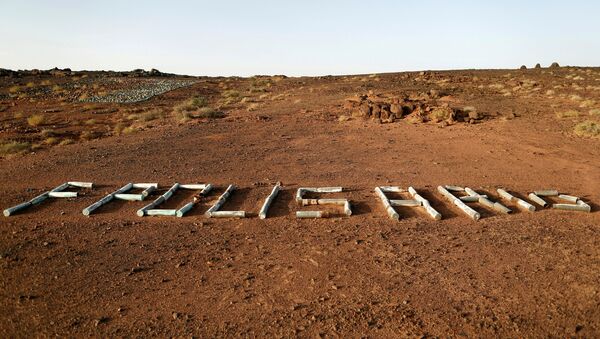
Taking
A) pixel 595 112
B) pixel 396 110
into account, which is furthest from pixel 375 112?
pixel 595 112

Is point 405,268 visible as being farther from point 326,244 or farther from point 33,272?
point 33,272

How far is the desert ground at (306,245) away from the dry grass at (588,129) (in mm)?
60

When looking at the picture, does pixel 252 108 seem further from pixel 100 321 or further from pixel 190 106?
pixel 100 321

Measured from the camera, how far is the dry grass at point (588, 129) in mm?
12242

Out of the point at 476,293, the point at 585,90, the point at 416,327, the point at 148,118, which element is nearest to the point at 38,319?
the point at 416,327

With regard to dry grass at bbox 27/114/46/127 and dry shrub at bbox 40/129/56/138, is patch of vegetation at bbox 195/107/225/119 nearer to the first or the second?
dry shrub at bbox 40/129/56/138

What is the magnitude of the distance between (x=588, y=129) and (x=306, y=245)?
11024 millimetres

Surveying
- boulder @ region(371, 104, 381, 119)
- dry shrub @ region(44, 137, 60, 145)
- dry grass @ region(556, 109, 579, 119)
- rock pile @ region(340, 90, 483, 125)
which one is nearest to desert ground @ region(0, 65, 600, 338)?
dry shrub @ region(44, 137, 60, 145)

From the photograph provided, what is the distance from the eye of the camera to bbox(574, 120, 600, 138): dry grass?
40.2ft

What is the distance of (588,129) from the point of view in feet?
40.9

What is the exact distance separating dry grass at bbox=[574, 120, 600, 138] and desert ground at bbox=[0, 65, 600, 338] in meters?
0.06

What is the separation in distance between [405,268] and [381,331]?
1.34m

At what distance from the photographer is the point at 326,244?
592 cm

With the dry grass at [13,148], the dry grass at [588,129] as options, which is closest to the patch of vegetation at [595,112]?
the dry grass at [588,129]
